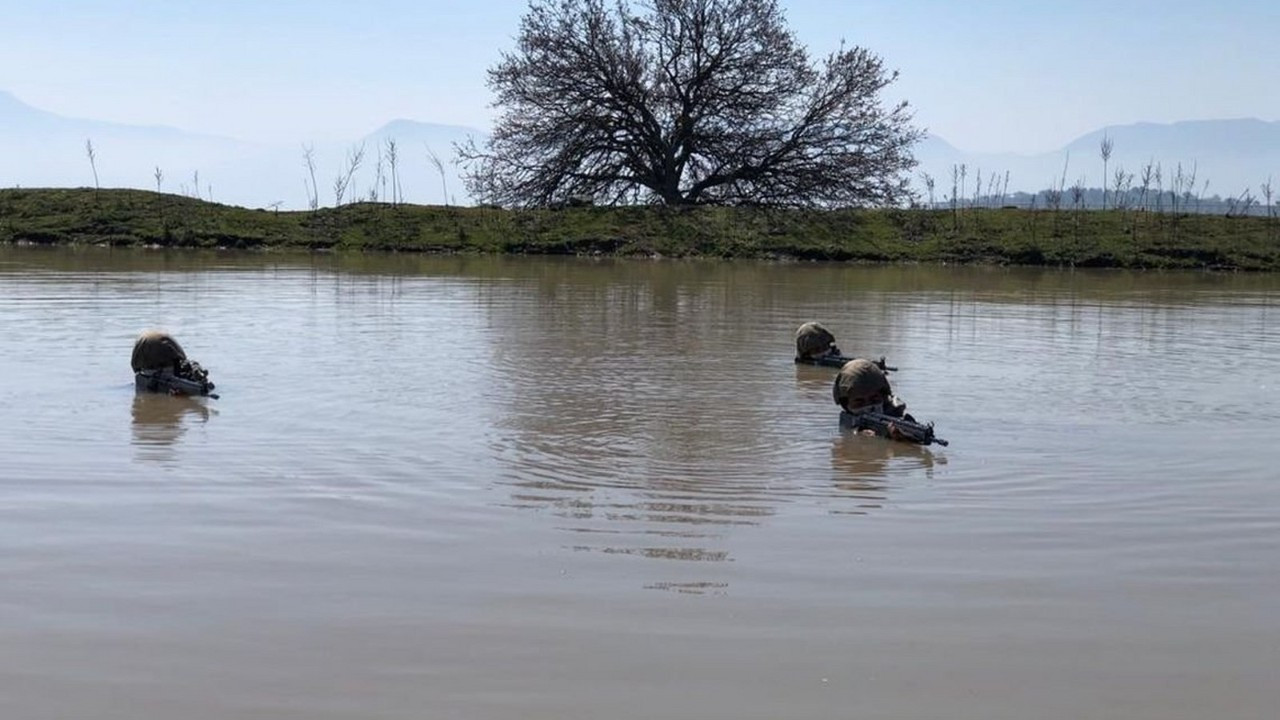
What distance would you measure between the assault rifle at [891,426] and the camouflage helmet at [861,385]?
0.14 m

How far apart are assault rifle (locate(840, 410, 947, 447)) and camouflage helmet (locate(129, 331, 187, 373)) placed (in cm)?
709

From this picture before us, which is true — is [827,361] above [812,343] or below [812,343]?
below

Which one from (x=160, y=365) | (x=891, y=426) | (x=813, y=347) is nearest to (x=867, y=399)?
(x=891, y=426)

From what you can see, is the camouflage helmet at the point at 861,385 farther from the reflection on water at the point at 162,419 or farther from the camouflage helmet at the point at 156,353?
the camouflage helmet at the point at 156,353

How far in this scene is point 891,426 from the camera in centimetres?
1305

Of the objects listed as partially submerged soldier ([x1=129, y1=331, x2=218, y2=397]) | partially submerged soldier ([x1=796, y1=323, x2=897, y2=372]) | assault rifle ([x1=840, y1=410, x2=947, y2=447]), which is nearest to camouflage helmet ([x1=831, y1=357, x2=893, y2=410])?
assault rifle ([x1=840, y1=410, x2=947, y2=447])

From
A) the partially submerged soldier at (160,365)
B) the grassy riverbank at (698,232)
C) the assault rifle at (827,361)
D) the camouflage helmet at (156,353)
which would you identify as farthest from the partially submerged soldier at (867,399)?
the grassy riverbank at (698,232)

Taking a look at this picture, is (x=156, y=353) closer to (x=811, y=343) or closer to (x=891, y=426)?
(x=891, y=426)

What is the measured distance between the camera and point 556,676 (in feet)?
20.6

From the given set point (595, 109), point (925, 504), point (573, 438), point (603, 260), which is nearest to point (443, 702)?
point (925, 504)

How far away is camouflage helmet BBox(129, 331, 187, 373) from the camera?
15.0 meters

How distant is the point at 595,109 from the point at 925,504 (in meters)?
43.0

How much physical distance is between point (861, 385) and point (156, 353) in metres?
Result: 7.44

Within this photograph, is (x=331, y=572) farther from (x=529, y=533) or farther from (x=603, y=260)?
(x=603, y=260)
